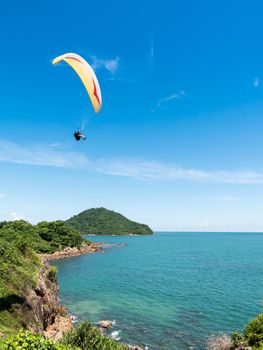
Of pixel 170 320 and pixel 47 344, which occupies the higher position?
pixel 47 344

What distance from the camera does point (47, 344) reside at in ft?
33.3

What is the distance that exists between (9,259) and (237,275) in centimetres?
5651

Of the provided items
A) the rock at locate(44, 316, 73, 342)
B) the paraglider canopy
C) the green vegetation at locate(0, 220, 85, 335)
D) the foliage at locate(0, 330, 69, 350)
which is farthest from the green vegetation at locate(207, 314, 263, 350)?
the paraglider canopy

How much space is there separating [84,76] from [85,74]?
0.16 m

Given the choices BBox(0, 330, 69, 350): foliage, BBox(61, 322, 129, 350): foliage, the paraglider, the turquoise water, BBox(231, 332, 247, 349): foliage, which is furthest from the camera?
the turquoise water

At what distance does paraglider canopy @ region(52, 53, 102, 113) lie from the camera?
19766 millimetres

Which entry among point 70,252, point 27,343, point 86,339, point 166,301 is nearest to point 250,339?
point 86,339

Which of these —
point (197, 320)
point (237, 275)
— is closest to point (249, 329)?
point (197, 320)

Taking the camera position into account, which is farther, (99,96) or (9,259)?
(9,259)

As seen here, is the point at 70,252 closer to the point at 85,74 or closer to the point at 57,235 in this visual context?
the point at 57,235

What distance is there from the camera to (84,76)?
19.8m

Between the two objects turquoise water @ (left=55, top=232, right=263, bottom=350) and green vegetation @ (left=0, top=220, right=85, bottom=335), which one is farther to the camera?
turquoise water @ (left=55, top=232, right=263, bottom=350)

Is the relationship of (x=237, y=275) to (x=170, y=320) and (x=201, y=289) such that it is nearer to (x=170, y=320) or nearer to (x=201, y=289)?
(x=201, y=289)

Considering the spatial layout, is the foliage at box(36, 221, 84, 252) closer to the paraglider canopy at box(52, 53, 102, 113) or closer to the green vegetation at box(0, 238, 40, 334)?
the green vegetation at box(0, 238, 40, 334)
